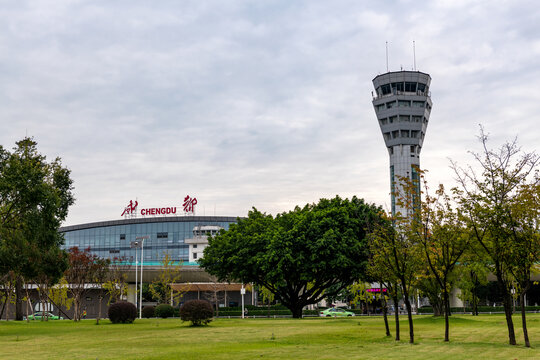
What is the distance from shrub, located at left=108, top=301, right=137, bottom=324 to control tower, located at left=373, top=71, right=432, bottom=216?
A: 80562 mm

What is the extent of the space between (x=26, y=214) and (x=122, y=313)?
18.9 m

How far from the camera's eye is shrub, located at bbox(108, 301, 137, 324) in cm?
5066

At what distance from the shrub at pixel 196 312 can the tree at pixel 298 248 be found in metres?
10.8

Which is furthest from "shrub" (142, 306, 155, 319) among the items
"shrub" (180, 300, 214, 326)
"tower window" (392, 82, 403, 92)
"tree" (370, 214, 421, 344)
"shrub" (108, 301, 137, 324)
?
"tower window" (392, 82, 403, 92)

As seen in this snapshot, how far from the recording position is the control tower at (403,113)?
402ft

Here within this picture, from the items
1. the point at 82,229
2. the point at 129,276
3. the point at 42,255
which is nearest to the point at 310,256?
the point at 42,255

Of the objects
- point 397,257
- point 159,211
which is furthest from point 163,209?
point 397,257

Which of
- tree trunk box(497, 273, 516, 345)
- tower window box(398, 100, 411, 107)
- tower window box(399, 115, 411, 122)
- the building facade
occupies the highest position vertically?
tower window box(398, 100, 411, 107)

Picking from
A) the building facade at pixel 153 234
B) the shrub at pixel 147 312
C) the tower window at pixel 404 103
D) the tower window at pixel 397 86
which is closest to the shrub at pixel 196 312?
the shrub at pixel 147 312

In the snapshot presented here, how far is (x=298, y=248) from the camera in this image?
5078cm

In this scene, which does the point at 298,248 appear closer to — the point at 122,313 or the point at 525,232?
the point at 122,313

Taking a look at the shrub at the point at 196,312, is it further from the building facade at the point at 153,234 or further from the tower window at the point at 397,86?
the building facade at the point at 153,234

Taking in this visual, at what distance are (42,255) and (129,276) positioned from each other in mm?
50397

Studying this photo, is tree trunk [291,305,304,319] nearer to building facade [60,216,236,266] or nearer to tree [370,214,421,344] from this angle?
tree [370,214,421,344]
